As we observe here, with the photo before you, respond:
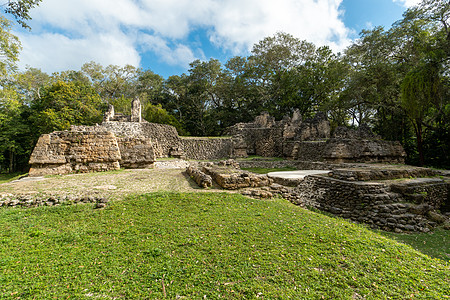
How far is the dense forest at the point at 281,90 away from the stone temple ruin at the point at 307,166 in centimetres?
393

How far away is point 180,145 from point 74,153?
967 cm

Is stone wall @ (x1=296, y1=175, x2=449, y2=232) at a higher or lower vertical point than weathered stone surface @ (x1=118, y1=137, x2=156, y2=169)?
lower

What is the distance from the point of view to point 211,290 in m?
2.39

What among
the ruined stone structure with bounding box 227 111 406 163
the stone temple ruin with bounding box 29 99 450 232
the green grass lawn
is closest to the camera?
the green grass lawn

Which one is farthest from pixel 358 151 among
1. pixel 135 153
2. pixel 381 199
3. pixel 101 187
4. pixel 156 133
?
pixel 156 133

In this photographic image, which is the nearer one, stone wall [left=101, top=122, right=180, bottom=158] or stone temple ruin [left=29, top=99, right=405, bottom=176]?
stone temple ruin [left=29, top=99, right=405, bottom=176]

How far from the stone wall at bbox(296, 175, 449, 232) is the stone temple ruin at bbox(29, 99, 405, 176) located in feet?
22.6

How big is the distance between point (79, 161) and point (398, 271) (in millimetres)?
12350

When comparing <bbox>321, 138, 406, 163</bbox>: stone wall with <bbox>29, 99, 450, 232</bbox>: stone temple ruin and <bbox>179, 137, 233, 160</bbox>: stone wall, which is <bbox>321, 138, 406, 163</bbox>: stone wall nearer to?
<bbox>29, 99, 450, 232</bbox>: stone temple ruin

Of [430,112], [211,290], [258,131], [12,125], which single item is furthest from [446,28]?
[12,125]

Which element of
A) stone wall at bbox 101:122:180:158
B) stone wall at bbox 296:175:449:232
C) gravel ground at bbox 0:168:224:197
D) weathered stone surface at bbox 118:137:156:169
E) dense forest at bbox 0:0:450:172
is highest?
dense forest at bbox 0:0:450:172

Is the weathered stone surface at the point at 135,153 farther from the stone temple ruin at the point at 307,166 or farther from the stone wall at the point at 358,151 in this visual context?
the stone wall at the point at 358,151

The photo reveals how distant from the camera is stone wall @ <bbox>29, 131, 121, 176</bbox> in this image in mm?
8883

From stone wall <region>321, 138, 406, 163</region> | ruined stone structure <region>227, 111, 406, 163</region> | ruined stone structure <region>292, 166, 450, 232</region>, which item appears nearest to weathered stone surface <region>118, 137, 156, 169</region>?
ruined stone structure <region>292, 166, 450, 232</region>
